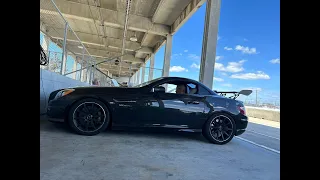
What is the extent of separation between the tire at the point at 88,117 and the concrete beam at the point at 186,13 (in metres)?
6.56

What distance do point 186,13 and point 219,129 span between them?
281 inches

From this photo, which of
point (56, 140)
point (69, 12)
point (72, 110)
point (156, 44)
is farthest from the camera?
point (156, 44)

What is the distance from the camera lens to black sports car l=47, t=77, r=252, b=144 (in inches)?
151

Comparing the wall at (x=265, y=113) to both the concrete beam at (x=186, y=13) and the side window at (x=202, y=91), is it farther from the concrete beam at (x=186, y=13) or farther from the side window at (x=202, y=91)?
the side window at (x=202, y=91)

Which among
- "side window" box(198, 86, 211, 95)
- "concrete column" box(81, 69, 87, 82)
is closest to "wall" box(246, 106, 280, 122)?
"side window" box(198, 86, 211, 95)

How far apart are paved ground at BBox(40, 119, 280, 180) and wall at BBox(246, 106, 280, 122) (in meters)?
7.82

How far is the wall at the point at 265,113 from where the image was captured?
11.2 m

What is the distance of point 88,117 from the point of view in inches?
152

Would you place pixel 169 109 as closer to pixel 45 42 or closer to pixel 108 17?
pixel 45 42

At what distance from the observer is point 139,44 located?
714 inches

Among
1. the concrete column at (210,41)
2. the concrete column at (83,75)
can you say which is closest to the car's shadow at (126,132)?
the concrete column at (210,41)
